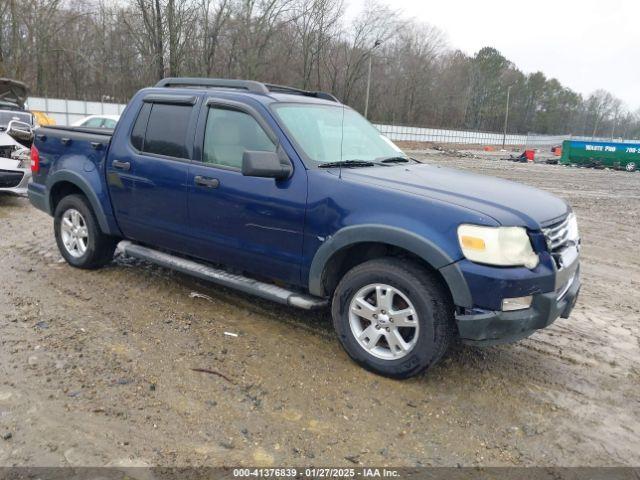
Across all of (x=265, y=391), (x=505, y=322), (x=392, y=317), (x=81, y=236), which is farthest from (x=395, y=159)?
(x=81, y=236)

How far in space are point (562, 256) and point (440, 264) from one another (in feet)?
3.05

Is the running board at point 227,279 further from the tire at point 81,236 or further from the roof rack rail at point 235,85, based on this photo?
the roof rack rail at point 235,85

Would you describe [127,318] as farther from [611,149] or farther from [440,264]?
[611,149]

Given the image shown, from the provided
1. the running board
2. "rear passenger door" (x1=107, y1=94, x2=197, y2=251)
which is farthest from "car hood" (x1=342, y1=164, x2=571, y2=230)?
"rear passenger door" (x1=107, y1=94, x2=197, y2=251)

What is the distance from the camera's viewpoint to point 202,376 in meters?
3.62

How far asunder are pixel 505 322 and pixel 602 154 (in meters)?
36.8

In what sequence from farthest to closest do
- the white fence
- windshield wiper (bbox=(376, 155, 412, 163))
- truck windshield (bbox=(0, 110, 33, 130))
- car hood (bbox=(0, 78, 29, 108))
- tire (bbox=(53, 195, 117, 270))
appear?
the white fence
car hood (bbox=(0, 78, 29, 108))
truck windshield (bbox=(0, 110, 33, 130))
tire (bbox=(53, 195, 117, 270))
windshield wiper (bbox=(376, 155, 412, 163))

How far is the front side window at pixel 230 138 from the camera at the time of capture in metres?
4.26

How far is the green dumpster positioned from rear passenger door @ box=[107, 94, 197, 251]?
117 feet

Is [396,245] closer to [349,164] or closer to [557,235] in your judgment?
[349,164]

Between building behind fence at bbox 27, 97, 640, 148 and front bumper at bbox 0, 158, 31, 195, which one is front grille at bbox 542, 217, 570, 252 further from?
front bumper at bbox 0, 158, 31, 195

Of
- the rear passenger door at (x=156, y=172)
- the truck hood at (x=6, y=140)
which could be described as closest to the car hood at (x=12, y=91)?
the truck hood at (x=6, y=140)

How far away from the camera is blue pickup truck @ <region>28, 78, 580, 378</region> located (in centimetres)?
335

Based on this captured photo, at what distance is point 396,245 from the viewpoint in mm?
3510
